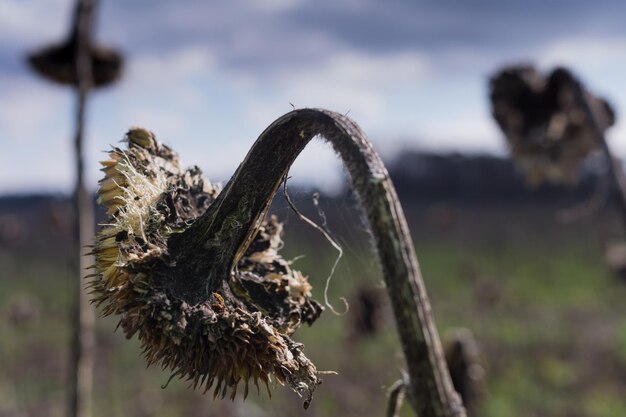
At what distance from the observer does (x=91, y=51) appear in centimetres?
629

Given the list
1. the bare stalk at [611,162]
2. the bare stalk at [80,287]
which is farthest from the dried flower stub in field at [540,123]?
the bare stalk at [80,287]

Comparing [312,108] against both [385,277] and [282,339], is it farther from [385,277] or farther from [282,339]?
[282,339]

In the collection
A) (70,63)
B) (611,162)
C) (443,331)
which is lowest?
(443,331)

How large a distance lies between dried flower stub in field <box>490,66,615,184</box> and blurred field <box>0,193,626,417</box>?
0.87 metres

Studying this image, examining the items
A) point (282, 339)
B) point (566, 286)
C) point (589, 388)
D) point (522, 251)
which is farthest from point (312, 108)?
point (522, 251)

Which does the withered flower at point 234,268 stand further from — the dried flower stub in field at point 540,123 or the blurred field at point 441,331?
the dried flower stub in field at point 540,123

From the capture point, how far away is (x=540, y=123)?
179 inches

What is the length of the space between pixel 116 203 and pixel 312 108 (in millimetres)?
533

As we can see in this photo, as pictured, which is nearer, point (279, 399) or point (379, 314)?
point (379, 314)

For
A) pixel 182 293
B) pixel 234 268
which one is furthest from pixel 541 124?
pixel 182 293

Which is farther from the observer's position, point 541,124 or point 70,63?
point 70,63

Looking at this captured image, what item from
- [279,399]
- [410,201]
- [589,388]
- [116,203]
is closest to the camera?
[116,203]

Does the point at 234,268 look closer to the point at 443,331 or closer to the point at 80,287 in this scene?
the point at 80,287

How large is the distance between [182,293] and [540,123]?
3.52 m
